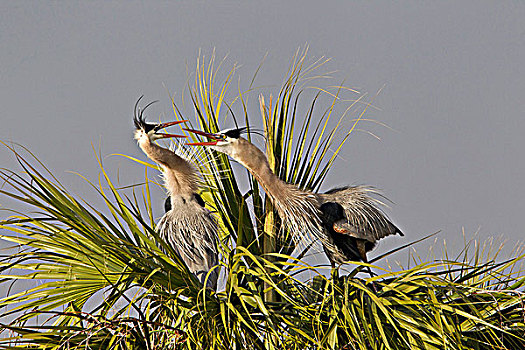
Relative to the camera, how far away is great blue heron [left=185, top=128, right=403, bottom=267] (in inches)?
114

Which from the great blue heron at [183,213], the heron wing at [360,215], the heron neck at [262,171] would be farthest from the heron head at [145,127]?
the heron wing at [360,215]

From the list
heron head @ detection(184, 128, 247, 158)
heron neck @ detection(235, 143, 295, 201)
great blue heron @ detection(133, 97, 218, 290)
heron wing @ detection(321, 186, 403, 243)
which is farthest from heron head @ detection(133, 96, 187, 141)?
heron wing @ detection(321, 186, 403, 243)

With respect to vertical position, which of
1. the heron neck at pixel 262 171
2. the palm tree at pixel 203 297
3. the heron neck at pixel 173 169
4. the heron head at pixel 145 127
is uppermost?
the heron head at pixel 145 127

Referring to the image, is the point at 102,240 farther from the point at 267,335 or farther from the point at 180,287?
the point at 267,335

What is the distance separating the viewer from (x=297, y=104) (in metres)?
3.02

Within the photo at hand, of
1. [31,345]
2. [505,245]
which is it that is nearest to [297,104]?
[505,245]

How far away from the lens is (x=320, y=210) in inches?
117

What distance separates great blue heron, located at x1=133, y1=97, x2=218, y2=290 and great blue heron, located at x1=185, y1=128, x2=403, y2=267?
192 millimetres

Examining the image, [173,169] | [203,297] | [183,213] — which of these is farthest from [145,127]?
[203,297]

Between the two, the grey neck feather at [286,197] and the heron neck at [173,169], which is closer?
the grey neck feather at [286,197]

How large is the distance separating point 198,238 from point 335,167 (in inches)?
29.1

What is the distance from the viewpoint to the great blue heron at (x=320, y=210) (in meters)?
2.91

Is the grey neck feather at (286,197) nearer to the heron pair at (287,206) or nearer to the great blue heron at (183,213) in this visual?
the heron pair at (287,206)

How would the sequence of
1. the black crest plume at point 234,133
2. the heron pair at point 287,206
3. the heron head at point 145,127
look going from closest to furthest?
the heron pair at point 287,206
the black crest plume at point 234,133
the heron head at point 145,127
